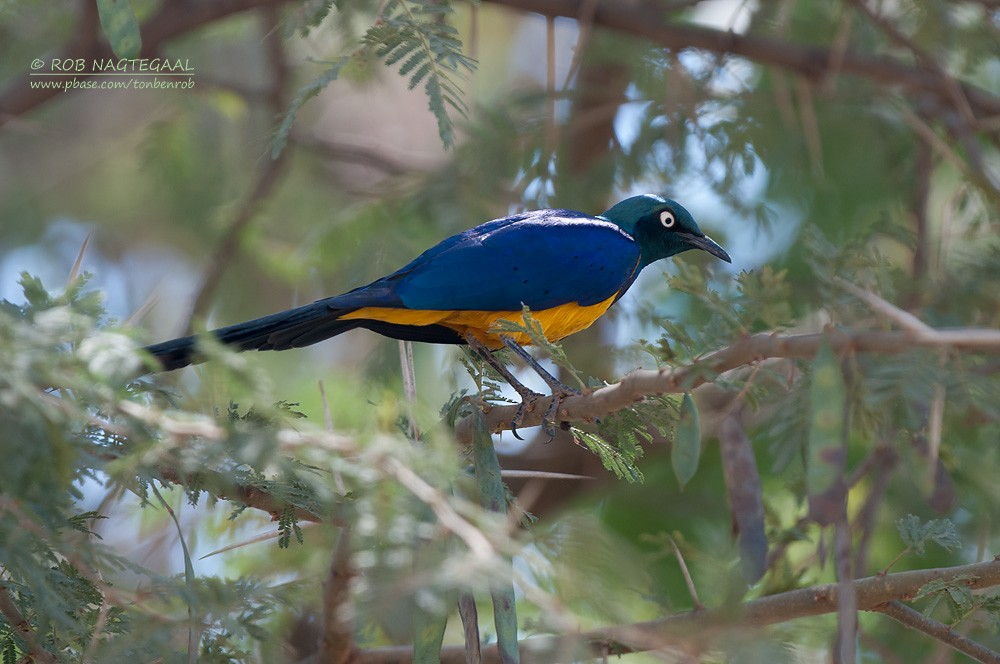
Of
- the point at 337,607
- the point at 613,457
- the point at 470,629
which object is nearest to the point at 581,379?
the point at 613,457

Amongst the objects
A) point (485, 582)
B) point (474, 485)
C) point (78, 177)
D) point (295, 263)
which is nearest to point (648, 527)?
point (295, 263)

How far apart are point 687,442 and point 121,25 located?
1860 mm

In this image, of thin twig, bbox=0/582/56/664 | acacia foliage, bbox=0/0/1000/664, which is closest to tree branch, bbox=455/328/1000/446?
acacia foliage, bbox=0/0/1000/664

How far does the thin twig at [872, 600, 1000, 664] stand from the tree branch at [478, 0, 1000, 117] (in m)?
3.23

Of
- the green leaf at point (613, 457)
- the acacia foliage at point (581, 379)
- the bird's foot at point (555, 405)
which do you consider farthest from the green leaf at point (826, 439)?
the bird's foot at point (555, 405)

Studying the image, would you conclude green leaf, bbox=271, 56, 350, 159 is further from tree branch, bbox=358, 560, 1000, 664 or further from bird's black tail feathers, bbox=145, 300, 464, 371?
tree branch, bbox=358, 560, 1000, 664

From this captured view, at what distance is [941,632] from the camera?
2.87 m

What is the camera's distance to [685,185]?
5645 millimetres

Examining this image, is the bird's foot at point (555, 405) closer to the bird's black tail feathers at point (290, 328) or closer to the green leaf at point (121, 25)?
the bird's black tail feathers at point (290, 328)

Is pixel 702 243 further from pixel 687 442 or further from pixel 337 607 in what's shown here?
pixel 687 442

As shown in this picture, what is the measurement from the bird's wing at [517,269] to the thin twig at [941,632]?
1.57m

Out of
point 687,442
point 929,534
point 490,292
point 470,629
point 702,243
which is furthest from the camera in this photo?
point 702,243

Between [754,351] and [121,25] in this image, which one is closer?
[754,351]

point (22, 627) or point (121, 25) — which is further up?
point (121, 25)
